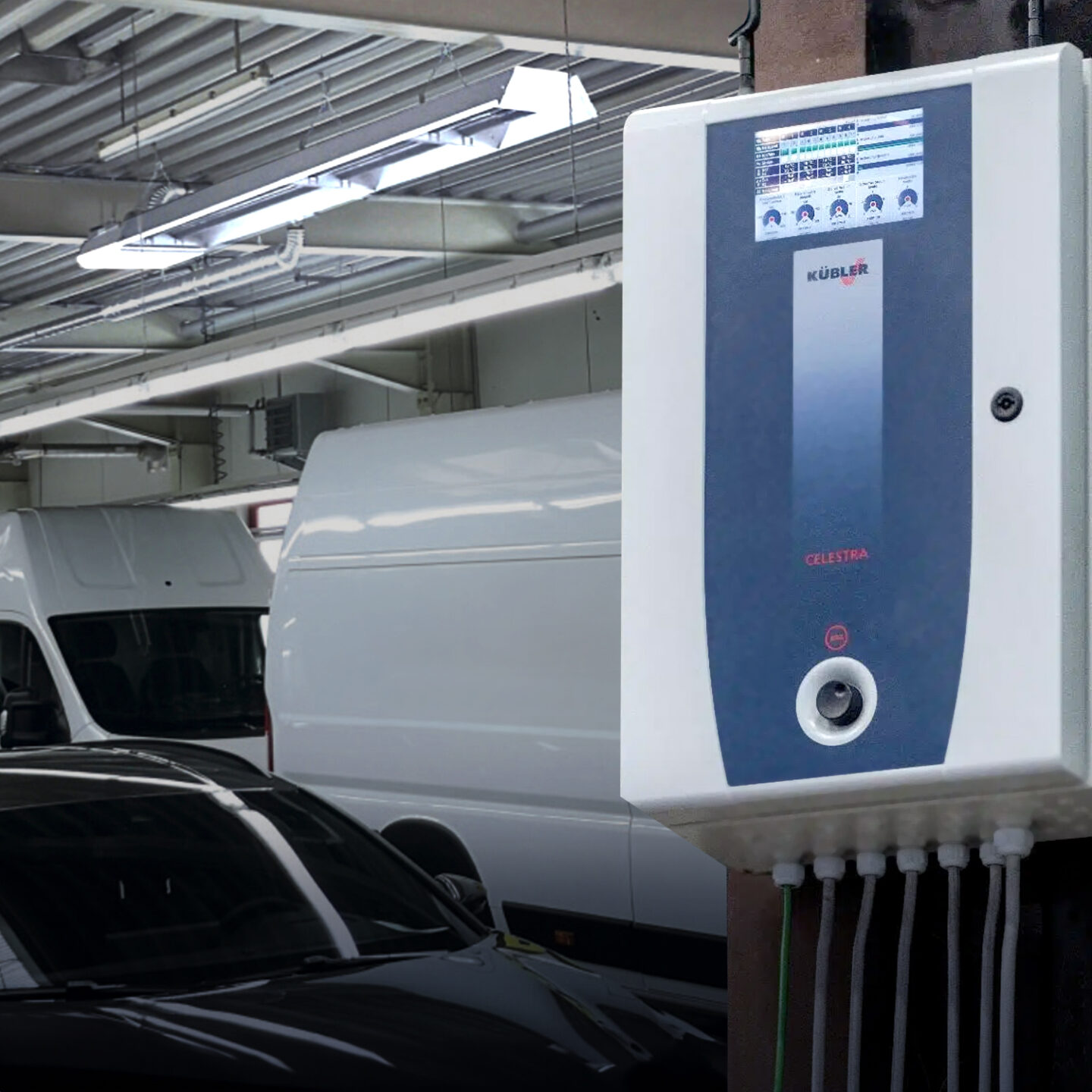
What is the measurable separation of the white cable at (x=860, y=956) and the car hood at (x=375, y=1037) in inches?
86.9

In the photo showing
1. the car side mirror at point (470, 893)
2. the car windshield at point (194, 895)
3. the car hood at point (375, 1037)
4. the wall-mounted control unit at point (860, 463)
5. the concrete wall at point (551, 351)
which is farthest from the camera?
the concrete wall at point (551, 351)

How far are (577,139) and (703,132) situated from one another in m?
8.73

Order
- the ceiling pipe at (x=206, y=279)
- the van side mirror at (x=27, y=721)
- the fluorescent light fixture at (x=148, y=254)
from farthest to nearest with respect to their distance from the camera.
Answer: the ceiling pipe at (x=206, y=279)
the van side mirror at (x=27, y=721)
the fluorescent light fixture at (x=148, y=254)

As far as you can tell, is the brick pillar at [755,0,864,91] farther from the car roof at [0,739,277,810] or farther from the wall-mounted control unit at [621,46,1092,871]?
the car roof at [0,739,277,810]

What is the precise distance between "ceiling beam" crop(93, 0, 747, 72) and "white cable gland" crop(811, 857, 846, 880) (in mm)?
5418

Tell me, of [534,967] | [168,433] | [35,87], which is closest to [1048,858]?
[534,967]

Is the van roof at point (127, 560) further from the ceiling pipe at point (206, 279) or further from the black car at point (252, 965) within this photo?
the black car at point (252, 965)

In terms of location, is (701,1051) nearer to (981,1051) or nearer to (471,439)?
(981,1051)

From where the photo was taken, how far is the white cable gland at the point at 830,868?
1.68 m

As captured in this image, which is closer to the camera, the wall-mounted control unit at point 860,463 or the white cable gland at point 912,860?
the wall-mounted control unit at point 860,463

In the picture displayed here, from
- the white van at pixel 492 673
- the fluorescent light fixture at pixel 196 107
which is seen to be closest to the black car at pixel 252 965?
the white van at pixel 492 673

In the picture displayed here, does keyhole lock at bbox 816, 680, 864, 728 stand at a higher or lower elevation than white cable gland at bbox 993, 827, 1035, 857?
higher

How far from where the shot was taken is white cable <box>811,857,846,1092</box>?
1650 mm

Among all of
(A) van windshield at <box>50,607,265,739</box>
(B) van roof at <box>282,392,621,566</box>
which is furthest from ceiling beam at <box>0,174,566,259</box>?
(B) van roof at <box>282,392,621,566</box>
